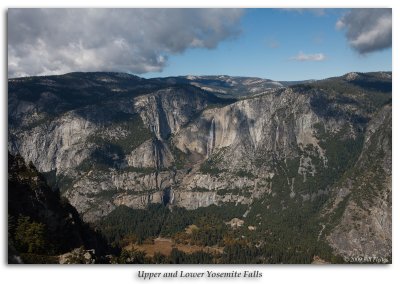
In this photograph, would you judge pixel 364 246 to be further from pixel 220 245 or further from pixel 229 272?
pixel 229 272

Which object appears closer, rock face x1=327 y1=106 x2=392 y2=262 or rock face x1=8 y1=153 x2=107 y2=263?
rock face x1=8 y1=153 x2=107 y2=263

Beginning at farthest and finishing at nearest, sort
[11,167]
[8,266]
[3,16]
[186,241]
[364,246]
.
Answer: [186,241]
[364,246]
[11,167]
[3,16]
[8,266]

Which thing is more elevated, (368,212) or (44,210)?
(44,210)

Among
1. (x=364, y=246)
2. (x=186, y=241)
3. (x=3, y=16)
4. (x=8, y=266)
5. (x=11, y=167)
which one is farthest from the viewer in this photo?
(x=186, y=241)

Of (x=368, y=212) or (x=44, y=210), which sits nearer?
(x=44, y=210)

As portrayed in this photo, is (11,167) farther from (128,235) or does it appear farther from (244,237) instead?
(244,237)

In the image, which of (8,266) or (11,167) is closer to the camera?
(8,266)

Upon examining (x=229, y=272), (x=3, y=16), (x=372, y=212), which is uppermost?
(x=3, y=16)

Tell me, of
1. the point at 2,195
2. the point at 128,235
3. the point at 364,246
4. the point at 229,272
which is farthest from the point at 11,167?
the point at 364,246

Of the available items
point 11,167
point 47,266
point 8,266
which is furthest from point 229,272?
point 11,167

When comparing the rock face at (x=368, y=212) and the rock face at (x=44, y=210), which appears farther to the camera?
the rock face at (x=368, y=212)

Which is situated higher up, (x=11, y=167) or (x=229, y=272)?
(x=11, y=167)
